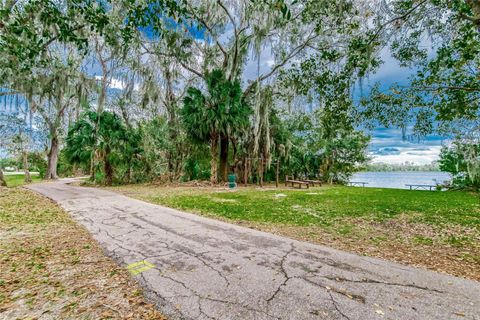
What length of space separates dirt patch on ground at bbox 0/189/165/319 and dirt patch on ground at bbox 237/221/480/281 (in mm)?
2820

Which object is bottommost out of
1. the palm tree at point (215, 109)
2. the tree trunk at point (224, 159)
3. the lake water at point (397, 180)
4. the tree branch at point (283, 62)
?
the lake water at point (397, 180)

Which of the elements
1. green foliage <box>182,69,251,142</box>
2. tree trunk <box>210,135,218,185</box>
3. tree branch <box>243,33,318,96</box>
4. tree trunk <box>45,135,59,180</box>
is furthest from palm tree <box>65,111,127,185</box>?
tree trunk <box>45,135,59,180</box>

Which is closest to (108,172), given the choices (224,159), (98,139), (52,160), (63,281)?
(98,139)

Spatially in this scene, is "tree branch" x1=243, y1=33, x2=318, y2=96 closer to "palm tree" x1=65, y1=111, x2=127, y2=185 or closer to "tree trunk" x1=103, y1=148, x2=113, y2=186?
"palm tree" x1=65, y1=111, x2=127, y2=185

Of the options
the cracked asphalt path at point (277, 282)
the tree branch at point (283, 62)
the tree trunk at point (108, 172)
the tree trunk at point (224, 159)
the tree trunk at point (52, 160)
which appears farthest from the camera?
the tree trunk at point (52, 160)

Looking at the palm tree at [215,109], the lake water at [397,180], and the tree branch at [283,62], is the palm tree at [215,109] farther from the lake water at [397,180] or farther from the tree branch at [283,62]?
the lake water at [397,180]

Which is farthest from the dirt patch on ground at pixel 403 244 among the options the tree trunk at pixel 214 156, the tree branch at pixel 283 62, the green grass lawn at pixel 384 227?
the tree branch at pixel 283 62

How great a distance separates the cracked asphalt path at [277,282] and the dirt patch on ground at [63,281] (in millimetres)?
201

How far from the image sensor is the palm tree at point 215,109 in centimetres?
1305

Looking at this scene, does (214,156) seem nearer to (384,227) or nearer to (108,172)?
(108,172)

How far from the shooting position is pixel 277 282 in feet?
8.24

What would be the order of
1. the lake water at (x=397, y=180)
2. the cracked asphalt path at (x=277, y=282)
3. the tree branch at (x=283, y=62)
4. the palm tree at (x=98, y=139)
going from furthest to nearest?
the lake water at (x=397, y=180) < the palm tree at (x=98, y=139) < the tree branch at (x=283, y=62) < the cracked asphalt path at (x=277, y=282)

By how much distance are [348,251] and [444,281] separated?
1.15m

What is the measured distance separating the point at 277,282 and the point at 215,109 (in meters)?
11.5
